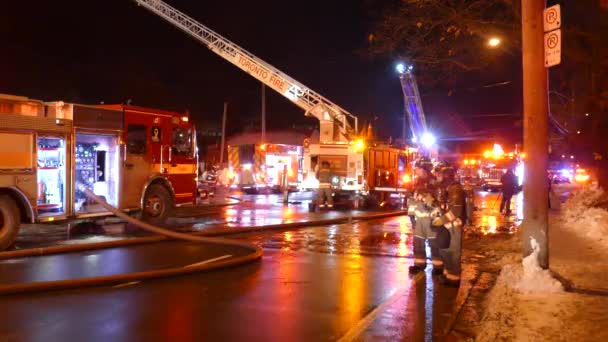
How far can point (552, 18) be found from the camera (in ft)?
23.9

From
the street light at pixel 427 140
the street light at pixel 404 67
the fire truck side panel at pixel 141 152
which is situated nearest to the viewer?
the fire truck side panel at pixel 141 152

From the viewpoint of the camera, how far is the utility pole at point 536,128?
286 inches

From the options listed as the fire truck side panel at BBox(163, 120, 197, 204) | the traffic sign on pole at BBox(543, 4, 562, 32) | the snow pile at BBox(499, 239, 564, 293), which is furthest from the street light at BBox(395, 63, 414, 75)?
the snow pile at BBox(499, 239, 564, 293)

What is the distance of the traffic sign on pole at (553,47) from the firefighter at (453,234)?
1.97 m

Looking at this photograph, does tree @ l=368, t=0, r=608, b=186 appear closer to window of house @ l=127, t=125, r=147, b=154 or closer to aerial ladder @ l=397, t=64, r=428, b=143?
window of house @ l=127, t=125, r=147, b=154

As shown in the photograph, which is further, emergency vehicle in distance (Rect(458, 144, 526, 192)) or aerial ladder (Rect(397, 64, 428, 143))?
emergency vehicle in distance (Rect(458, 144, 526, 192))

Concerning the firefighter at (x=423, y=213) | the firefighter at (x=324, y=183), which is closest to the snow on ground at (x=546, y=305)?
the firefighter at (x=423, y=213)

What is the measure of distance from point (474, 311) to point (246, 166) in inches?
867

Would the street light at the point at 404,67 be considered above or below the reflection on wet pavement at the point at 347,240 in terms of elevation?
above

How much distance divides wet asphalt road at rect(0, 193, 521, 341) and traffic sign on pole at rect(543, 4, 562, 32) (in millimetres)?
3398

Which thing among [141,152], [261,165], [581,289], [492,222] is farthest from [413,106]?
[581,289]

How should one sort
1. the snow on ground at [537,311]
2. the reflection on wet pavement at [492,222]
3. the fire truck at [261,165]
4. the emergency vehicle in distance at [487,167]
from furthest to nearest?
1. the emergency vehicle in distance at [487,167]
2. the fire truck at [261,165]
3. the reflection on wet pavement at [492,222]
4. the snow on ground at [537,311]

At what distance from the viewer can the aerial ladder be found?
92.2 ft

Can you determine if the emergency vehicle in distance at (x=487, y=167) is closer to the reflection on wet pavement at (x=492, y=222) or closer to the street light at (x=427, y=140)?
the street light at (x=427, y=140)
